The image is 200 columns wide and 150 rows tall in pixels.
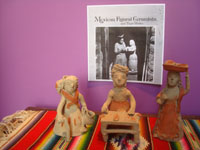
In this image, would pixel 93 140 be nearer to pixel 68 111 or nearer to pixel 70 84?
pixel 68 111

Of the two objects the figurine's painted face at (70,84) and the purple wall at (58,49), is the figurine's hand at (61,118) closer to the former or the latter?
the figurine's painted face at (70,84)

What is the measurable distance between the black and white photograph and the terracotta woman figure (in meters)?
0.31

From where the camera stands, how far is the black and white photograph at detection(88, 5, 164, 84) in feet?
4.05

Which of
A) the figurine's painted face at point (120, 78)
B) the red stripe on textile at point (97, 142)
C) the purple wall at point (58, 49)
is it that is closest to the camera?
the red stripe on textile at point (97, 142)

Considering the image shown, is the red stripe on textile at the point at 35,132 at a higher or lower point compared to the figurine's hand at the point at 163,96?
lower

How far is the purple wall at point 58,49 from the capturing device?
1229mm

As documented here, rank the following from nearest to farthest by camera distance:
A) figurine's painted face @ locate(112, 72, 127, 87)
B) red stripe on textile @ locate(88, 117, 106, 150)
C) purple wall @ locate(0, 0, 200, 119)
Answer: red stripe on textile @ locate(88, 117, 106, 150) → figurine's painted face @ locate(112, 72, 127, 87) → purple wall @ locate(0, 0, 200, 119)

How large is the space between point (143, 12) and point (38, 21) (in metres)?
0.65

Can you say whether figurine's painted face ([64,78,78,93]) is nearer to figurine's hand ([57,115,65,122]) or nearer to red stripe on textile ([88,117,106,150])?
figurine's hand ([57,115,65,122])

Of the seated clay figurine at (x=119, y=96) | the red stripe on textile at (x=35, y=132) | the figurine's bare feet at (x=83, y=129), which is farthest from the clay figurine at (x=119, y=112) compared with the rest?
the red stripe on textile at (x=35, y=132)

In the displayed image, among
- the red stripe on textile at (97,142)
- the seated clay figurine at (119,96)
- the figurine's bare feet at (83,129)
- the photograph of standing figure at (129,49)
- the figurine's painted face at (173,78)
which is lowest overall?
the red stripe on textile at (97,142)

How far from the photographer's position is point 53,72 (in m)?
1.40

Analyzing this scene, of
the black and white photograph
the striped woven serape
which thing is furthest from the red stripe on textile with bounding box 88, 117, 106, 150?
the black and white photograph

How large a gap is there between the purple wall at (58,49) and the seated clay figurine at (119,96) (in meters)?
0.21
